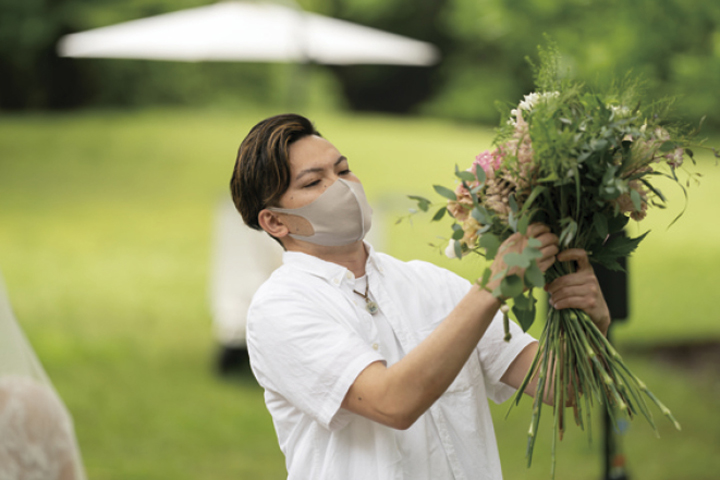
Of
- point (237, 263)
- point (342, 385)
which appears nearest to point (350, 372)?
point (342, 385)

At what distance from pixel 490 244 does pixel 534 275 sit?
0.43ft

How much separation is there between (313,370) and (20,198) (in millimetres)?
16088

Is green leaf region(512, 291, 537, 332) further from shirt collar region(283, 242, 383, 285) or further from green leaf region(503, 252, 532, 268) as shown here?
shirt collar region(283, 242, 383, 285)

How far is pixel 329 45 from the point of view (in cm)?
938

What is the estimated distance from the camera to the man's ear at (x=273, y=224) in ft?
7.54

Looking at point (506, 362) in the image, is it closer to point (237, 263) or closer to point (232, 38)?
point (237, 263)

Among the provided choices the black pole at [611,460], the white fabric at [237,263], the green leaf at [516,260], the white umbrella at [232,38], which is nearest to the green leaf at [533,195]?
the green leaf at [516,260]

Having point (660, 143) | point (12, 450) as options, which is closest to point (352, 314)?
point (660, 143)

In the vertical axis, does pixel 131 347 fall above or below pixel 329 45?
below

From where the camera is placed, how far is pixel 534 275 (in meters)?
1.86

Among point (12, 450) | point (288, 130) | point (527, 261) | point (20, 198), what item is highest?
point (288, 130)

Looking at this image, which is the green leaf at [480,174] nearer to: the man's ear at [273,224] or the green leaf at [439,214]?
the green leaf at [439,214]

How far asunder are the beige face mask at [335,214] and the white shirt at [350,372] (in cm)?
8

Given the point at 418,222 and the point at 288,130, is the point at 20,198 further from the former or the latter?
the point at 288,130
